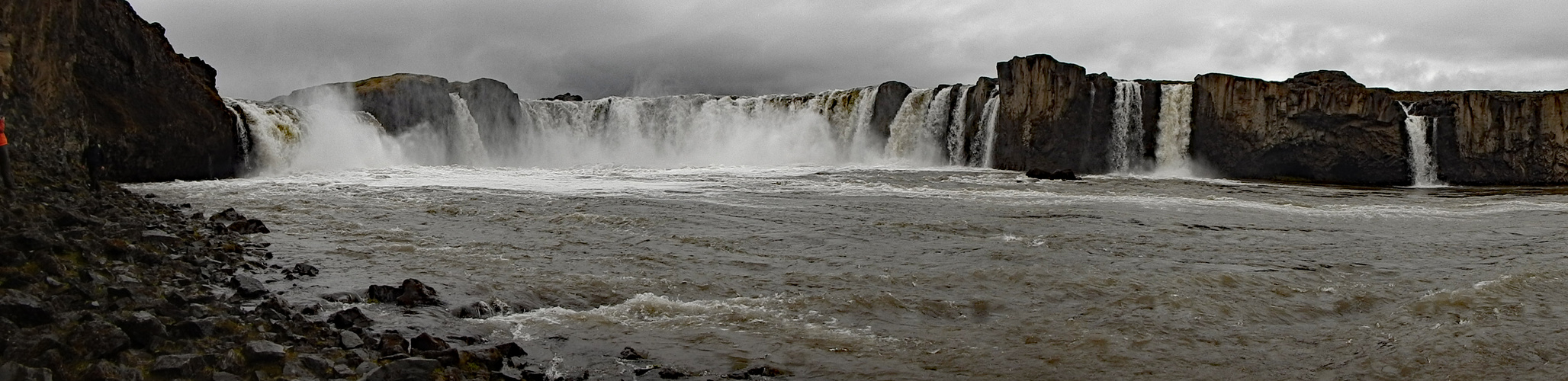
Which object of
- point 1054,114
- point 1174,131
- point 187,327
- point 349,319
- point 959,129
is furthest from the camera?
point 959,129

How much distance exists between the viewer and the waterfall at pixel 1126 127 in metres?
46.6

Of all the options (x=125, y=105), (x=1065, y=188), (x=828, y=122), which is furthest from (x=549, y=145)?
(x=1065, y=188)

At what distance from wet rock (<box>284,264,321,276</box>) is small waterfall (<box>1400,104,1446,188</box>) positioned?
46240 mm

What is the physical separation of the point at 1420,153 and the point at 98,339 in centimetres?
5012

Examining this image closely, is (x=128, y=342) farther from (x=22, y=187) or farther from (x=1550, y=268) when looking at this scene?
(x=1550, y=268)

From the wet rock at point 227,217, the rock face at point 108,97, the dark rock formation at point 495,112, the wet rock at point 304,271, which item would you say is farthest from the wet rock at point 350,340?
the dark rock formation at point 495,112

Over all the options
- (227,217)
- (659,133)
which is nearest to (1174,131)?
(659,133)

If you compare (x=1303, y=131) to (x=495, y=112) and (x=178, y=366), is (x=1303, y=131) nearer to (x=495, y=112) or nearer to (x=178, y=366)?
(x=495, y=112)

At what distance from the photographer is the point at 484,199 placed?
81.7 ft

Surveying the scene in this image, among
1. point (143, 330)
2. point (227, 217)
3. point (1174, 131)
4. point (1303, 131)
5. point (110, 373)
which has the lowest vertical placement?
point (110, 373)

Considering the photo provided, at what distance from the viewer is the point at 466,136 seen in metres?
55.8

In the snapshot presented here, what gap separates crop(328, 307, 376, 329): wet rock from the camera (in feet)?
26.5

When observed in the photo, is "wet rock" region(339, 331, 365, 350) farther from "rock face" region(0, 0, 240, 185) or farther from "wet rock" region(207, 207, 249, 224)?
"rock face" region(0, 0, 240, 185)

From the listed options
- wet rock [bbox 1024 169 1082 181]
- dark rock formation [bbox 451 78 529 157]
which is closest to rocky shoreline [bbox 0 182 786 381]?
wet rock [bbox 1024 169 1082 181]
